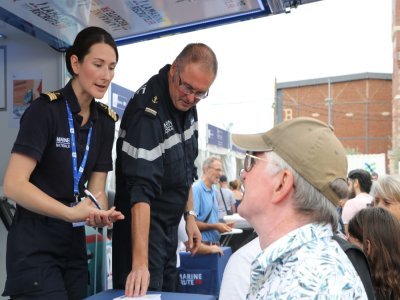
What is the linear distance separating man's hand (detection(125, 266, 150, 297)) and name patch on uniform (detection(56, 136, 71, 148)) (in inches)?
24.3

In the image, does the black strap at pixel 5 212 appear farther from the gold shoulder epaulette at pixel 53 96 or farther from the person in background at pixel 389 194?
the person in background at pixel 389 194

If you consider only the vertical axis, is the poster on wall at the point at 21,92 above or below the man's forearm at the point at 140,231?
above

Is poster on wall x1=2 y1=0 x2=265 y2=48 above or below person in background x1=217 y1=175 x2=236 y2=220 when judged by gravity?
above

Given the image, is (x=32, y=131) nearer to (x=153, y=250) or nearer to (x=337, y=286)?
(x=153, y=250)

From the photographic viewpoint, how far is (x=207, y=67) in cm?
254

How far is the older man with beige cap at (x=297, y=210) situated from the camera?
1.13 metres

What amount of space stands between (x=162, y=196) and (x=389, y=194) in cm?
267

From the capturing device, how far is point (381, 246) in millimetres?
2926

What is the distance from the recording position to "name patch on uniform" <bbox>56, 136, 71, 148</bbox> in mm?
2127

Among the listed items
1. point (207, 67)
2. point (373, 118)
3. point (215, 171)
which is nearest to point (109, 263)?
point (207, 67)

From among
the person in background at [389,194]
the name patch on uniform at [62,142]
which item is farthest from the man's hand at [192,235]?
the person in background at [389,194]

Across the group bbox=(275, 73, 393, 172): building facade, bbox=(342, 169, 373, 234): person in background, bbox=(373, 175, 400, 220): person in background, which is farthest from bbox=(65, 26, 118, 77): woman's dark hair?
bbox=(275, 73, 393, 172): building facade

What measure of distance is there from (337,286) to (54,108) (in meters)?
1.48

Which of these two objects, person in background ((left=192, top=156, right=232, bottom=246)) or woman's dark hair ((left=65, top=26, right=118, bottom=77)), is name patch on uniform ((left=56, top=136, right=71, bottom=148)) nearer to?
woman's dark hair ((left=65, top=26, right=118, bottom=77))
